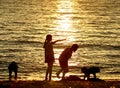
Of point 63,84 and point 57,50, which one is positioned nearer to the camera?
point 63,84

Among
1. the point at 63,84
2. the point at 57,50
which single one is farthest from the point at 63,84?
the point at 57,50

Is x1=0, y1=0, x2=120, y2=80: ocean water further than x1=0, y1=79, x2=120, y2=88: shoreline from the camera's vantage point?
Yes

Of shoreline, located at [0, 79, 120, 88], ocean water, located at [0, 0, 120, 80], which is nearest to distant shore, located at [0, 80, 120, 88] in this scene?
shoreline, located at [0, 79, 120, 88]

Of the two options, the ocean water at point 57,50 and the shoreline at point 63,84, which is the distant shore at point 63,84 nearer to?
the shoreline at point 63,84

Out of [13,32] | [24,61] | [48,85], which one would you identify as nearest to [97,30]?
[13,32]

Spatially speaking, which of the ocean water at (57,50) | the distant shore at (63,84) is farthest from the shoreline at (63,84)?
the ocean water at (57,50)

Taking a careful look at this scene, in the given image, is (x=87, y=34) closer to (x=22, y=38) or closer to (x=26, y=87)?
(x=22, y=38)

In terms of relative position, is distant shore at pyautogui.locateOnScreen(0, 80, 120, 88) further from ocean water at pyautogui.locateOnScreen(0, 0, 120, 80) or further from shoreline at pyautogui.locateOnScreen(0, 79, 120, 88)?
ocean water at pyautogui.locateOnScreen(0, 0, 120, 80)

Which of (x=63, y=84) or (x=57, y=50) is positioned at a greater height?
(x=63, y=84)

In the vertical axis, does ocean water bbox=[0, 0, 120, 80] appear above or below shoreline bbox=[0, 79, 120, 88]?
below

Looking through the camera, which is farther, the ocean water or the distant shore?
the ocean water

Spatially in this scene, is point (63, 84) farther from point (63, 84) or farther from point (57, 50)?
point (57, 50)

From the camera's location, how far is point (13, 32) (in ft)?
219

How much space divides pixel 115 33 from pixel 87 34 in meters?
4.50
